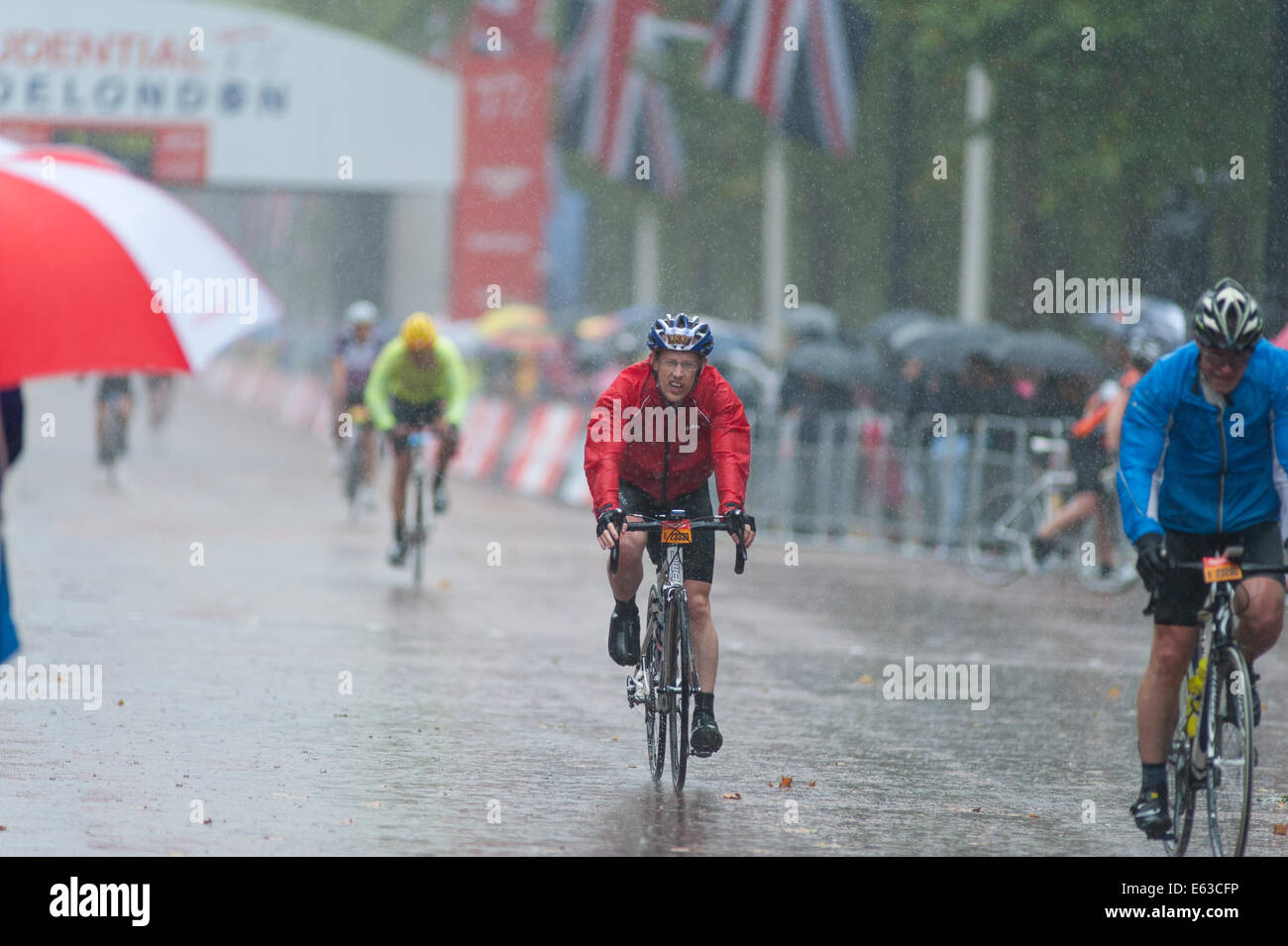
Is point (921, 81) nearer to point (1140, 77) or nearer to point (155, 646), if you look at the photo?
point (1140, 77)

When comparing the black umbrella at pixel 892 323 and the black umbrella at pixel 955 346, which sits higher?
the black umbrella at pixel 892 323

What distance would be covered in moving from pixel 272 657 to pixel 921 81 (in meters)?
19.1

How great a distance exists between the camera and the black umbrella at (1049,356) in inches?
774

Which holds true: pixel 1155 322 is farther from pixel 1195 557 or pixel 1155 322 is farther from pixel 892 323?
pixel 1195 557

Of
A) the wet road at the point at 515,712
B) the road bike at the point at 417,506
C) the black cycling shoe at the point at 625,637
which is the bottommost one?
the wet road at the point at 515,712

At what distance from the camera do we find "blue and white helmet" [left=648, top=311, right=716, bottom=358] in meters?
8.54

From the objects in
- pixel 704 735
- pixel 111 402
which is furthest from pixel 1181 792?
pixel 111 402

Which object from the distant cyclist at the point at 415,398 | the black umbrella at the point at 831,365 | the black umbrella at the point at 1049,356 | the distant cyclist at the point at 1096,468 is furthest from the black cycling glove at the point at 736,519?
the black umbrella at the point at 831,365

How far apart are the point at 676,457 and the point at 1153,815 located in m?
2.35

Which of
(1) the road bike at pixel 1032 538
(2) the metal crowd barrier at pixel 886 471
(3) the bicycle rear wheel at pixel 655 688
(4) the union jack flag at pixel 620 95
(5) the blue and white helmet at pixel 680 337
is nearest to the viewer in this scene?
(5) the blue and white helmet at pixel 680 337

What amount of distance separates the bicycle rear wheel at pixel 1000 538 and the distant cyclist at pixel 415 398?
439 cm

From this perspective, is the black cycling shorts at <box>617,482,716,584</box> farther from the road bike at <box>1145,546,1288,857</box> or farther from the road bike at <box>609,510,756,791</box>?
the road bike at <box>1145,546,1288,857</box>

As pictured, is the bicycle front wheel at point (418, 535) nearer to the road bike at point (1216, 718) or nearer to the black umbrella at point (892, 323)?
the black umbrella at point (892, 323)

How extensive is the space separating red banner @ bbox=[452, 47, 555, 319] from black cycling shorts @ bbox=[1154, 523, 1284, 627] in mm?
30325
